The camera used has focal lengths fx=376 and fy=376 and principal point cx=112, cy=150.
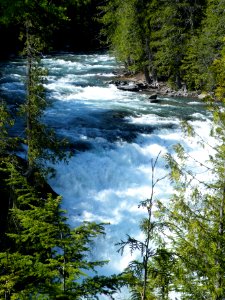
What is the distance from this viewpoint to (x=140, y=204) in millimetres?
5566

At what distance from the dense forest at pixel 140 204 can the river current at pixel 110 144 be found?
0.90 metres

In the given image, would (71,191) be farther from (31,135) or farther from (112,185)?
(31,135)

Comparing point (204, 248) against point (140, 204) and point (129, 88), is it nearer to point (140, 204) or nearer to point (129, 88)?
point (140, 204)

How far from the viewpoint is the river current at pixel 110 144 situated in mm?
14953

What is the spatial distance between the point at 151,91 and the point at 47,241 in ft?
94.8

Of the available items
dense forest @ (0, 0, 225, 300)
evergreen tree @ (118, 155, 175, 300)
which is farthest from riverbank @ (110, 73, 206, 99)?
evergreen tree @ (118, 155, 175, 300)

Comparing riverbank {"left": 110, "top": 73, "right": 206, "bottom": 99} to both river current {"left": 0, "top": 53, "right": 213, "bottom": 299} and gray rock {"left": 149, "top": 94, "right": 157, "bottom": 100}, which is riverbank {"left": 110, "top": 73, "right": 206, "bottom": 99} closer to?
gray rock {"left": 149, "top": 94, "right": 157, "bottom": 100}

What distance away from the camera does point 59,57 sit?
4803 cm

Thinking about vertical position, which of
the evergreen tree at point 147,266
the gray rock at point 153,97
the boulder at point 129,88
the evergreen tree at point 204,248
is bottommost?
the evergreen tree at point 147,266

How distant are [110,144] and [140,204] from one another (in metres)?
14.2

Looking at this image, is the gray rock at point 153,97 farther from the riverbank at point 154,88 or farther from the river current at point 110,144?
the river current at point 110,144

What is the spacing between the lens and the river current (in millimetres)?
14953

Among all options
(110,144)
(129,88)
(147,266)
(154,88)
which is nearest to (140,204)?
(147,266)

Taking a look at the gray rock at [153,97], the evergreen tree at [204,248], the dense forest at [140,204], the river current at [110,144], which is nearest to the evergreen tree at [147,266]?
the dense forest at [140,204]
